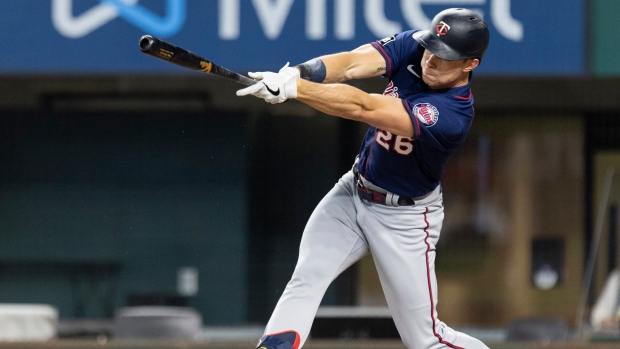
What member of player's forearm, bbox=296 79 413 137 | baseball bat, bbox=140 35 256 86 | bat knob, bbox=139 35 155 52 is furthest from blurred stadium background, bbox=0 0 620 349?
bat knob, bbox=139 35 155 52

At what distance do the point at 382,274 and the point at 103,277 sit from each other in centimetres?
555

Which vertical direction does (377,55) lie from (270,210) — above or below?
above

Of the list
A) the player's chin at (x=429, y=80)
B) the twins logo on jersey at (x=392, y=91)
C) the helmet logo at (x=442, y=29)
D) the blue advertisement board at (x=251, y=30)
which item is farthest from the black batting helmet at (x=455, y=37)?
the blue advertisement board at (x=251, y=30)

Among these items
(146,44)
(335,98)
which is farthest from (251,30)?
(146,44)

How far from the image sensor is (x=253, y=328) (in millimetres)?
9359

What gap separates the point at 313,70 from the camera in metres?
4.24

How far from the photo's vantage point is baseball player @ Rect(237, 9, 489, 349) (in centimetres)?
416

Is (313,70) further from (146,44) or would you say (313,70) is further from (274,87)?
(146,44)

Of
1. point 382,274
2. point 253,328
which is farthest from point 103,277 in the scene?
point 382,274

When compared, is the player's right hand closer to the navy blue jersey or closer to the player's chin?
the navy blue jersey

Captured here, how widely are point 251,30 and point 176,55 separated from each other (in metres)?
4.44

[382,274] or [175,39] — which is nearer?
[382,274]

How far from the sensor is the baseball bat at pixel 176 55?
3.51 metres

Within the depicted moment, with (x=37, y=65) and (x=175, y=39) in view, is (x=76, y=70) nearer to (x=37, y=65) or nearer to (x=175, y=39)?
(x=37, y=65)
